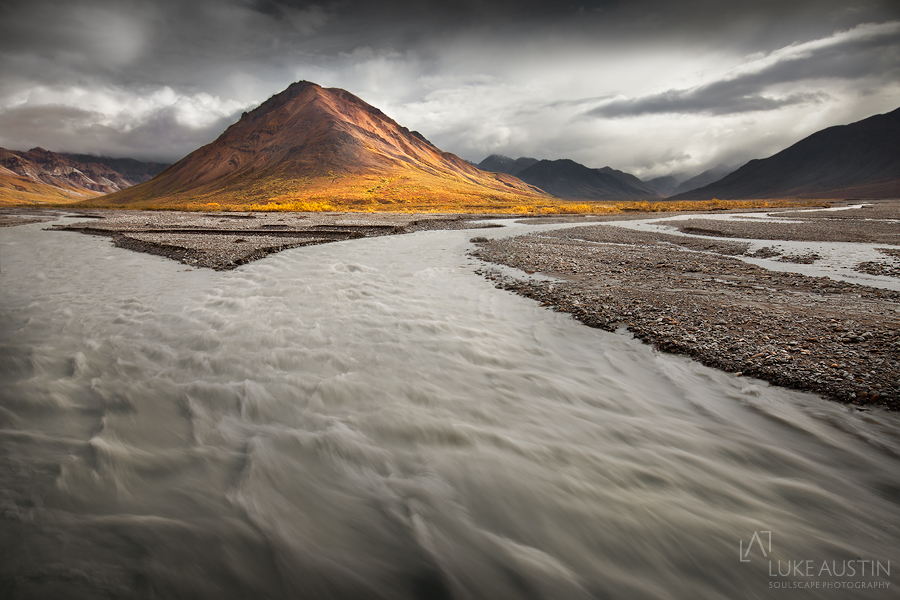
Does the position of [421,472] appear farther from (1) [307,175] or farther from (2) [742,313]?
(1) [307,175]

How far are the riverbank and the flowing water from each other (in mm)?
500

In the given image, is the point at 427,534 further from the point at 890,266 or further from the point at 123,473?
the point at 890,266

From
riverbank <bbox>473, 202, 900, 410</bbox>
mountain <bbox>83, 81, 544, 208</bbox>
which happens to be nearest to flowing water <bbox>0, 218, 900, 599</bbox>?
riverbank <bbox>473, 202, 900, 410</bbox>

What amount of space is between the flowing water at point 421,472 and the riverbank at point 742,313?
19.7 inches

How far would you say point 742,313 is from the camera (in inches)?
308

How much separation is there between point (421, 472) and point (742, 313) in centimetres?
777

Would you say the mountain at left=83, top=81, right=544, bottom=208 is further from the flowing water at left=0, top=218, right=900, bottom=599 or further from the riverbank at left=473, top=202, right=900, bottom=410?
the flowing water at left=0, top=218, right=900, bottom=599

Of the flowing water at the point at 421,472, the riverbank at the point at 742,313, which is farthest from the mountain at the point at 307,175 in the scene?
the flowing water at the point at 421,472

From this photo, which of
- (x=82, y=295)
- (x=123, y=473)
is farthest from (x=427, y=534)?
(x=82, y=295)

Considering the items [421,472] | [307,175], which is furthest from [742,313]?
[307,175]

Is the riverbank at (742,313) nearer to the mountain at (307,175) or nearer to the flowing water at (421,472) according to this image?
the flowing water at (421,472)

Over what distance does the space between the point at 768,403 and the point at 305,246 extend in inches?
826

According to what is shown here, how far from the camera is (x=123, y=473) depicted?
3939 mm

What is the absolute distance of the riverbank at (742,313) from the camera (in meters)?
5.42
